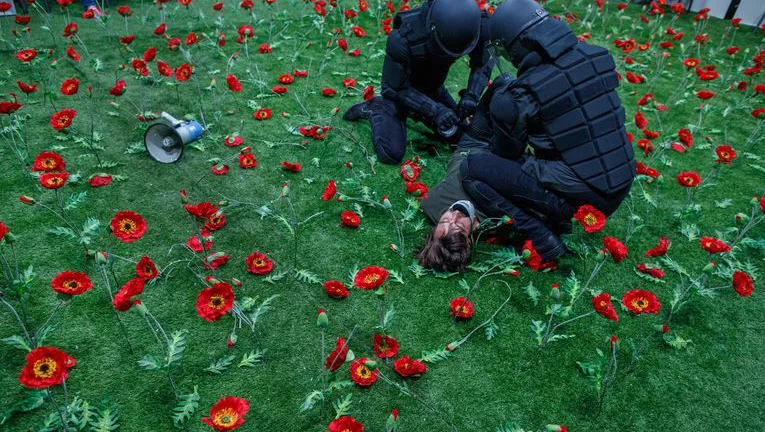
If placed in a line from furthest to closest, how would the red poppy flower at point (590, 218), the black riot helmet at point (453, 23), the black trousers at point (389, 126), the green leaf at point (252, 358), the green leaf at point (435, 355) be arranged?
the black trousers at point (389, 126), the black riot helmet at point (453, 23), the red poppy flower at point (590, 218), the green leaf at point (435, 355), the green leaf at point (252, 358)

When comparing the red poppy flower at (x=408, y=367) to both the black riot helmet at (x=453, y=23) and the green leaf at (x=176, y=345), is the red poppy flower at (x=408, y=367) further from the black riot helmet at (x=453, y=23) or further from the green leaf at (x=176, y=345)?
the black riot helmet at (x=453, y=23)

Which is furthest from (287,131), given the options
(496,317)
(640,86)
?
(640,86)

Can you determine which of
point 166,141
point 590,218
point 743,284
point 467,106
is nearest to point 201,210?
point 166,141

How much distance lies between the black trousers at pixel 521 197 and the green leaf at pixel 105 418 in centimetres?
217

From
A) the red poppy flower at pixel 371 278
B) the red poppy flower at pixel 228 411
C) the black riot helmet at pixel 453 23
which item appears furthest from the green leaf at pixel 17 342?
the black riot helmet at pixel 453 23

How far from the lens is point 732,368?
2566 mm

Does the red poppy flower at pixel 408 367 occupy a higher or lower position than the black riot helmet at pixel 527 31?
lower

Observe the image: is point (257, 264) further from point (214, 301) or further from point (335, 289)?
point (214, 301)

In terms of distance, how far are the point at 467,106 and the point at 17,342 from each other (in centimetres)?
332

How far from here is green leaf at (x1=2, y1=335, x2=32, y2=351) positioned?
6.80 feet

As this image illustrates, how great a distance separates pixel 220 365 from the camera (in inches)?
87.6

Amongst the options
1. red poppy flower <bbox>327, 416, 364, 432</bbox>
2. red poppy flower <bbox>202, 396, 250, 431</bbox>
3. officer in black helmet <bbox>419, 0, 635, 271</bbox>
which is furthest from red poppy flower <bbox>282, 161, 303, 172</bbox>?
red poppy flower <bbox>327, 416, 364, 432</bbox>

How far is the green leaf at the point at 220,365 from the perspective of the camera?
220 cm

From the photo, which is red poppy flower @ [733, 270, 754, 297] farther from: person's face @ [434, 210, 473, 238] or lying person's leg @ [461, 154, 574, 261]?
person's face @ [434, 210, 473, 238]
